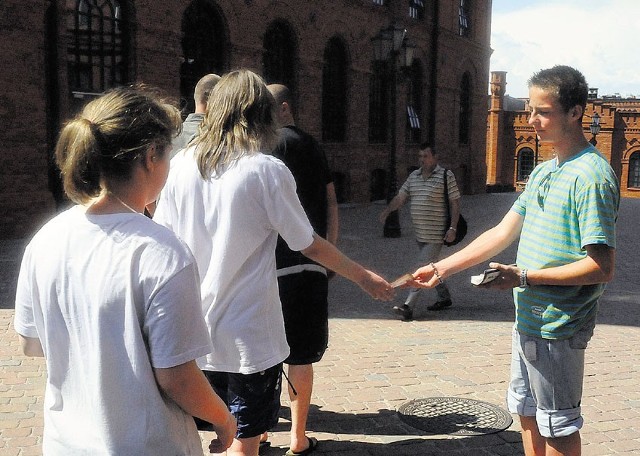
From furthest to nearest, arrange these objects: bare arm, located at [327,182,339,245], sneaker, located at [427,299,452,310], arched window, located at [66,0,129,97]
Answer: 1. arched window, located at [66,0,129,97]
2. sneaker, located at [427,299,452,310]
3. bare arm, located at [327,182,339,245]

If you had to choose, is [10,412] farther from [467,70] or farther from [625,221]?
[467,70]

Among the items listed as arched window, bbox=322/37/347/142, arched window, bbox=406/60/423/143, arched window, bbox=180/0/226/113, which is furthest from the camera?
arched window, bbox=406/60/423/143

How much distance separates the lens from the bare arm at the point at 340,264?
3.18 m

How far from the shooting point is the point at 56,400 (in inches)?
81.0

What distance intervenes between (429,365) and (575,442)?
3068 mm

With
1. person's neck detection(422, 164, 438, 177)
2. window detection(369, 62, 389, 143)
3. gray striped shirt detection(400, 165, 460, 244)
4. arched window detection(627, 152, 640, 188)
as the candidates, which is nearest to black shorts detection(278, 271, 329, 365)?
gray striped shirt detection(400, 165, 460, 244)

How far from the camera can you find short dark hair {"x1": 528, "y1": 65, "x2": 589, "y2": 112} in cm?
308

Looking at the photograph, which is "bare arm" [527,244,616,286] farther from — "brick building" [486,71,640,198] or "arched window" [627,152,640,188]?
"arched window" [627,152,640,188]

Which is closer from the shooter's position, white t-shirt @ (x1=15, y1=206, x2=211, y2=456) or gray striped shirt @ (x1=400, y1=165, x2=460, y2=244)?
white t-shirt @ (x1=15, y1=206, x2=211, y2=456)

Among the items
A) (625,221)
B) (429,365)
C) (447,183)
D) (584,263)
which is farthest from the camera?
(625,221)

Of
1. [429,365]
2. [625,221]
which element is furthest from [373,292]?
[625,221]

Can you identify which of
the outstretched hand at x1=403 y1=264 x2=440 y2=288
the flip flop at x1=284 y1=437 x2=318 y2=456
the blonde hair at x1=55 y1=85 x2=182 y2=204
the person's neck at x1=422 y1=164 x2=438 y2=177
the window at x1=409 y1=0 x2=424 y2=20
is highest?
the window at x1=409 y1=0 x2=424 y2=20

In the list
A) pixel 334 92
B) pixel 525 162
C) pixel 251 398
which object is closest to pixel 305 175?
pixel 251 398

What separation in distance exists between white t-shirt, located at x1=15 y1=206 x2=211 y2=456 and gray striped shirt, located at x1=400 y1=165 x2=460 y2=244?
20.9ft
